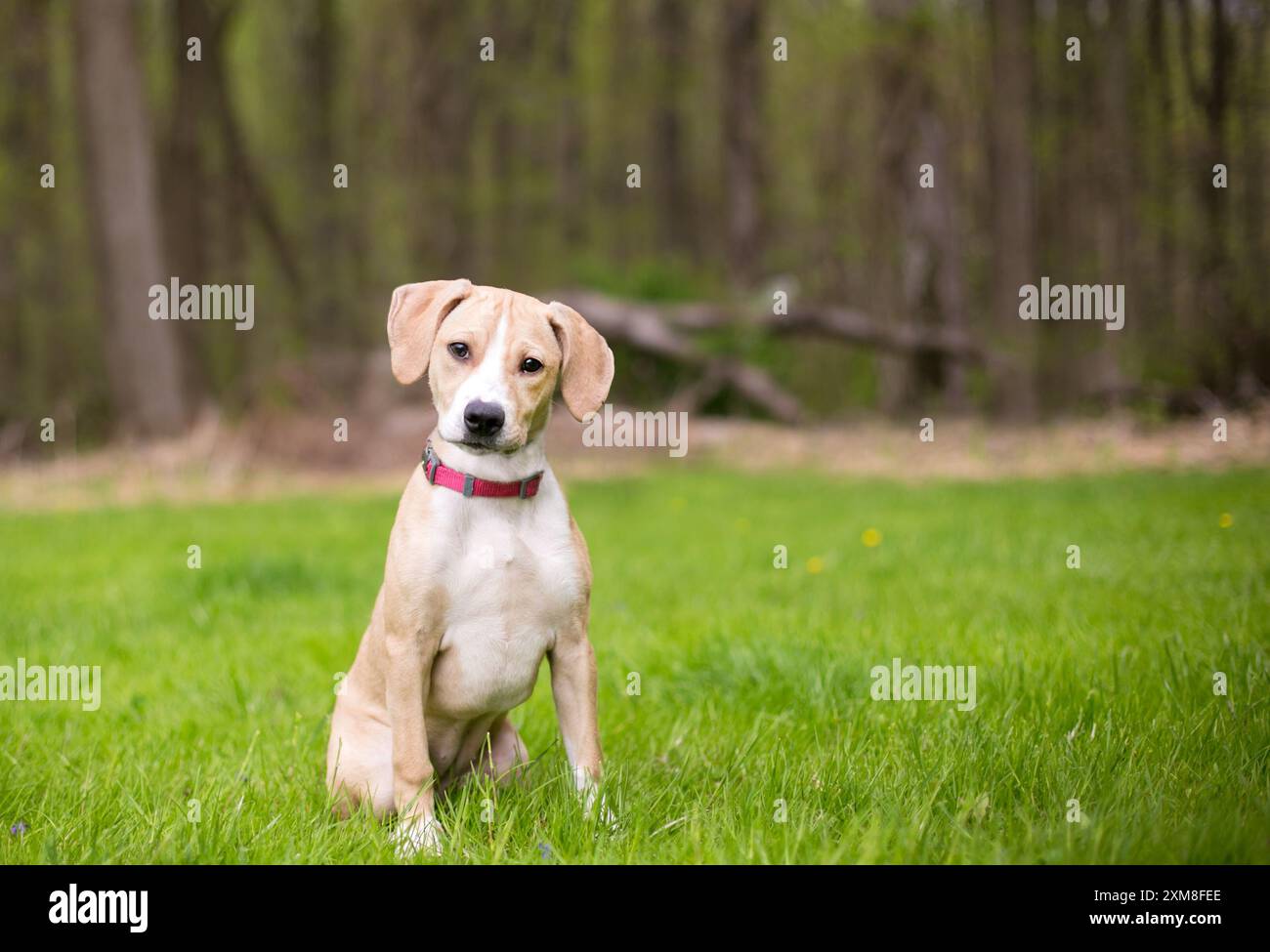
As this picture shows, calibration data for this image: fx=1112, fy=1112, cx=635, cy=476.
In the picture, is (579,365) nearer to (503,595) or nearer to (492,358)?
(492,358)

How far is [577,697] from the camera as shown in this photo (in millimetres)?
3100

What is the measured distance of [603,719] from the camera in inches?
159

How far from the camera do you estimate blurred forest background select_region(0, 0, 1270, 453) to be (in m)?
13.6

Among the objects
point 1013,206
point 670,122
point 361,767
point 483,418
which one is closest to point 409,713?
point 361,767

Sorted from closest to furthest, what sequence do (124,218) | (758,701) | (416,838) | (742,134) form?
1. (416,838)
2. (758,701)
3. (124,218)
4. (742,134)

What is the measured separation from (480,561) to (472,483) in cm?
22

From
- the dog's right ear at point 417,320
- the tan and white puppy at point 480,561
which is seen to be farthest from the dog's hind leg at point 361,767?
the dog's right ear at point 417,320

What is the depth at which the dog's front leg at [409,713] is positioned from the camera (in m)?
2.97

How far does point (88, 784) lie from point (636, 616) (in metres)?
2.76

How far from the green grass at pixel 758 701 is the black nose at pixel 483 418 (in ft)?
3.26

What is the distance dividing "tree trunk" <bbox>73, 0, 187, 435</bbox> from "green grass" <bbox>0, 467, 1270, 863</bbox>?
209 inches

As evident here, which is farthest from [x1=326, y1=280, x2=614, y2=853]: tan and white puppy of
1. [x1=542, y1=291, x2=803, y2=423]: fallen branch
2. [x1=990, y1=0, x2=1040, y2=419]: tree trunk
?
[x1=990, y1=0, x2=1040, y2=419]: tree trunk

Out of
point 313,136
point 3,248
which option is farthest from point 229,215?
point 3,248
